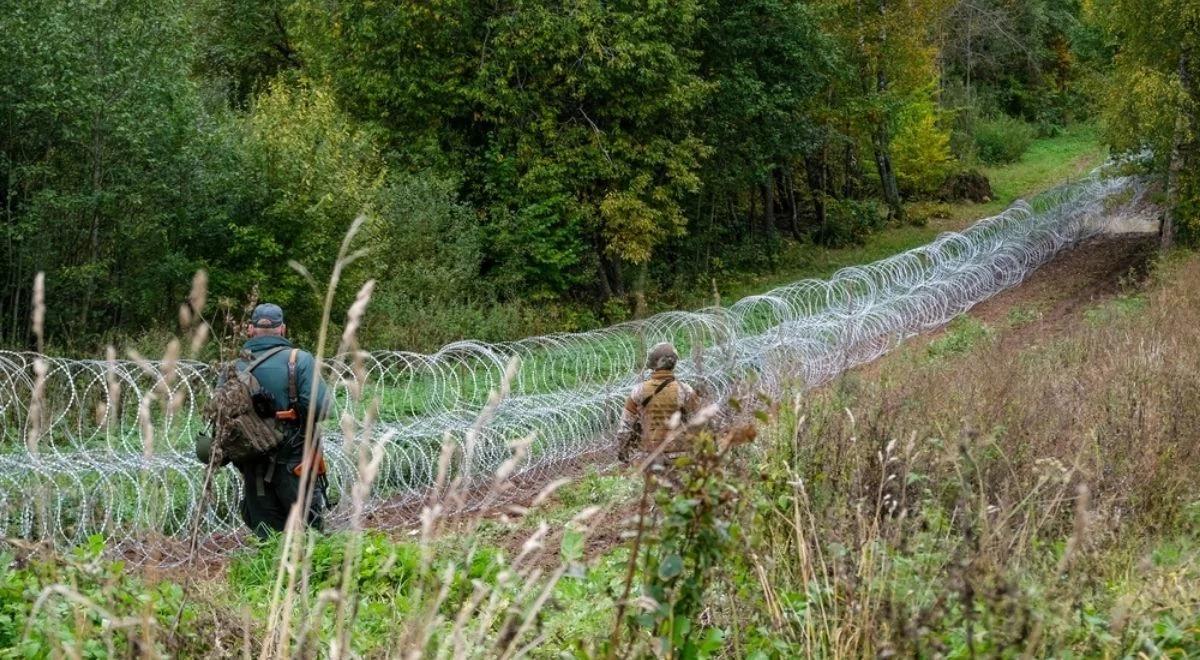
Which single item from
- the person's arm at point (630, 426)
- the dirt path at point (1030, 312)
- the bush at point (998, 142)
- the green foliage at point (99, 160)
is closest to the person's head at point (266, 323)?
the dirt path at point (1030, 312)

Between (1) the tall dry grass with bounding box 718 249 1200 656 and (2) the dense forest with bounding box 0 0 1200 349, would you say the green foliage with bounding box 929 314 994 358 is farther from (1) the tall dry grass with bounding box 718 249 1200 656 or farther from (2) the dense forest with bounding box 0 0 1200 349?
(2) the dense forest with bounding box 0 0 1200 349

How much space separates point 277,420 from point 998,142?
44.8 m

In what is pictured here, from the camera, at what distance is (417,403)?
468 inches

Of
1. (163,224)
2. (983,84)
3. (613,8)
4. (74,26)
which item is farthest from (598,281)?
(983,84)

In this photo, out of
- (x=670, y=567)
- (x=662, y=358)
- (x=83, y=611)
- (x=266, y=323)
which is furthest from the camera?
(x=662, y=358)

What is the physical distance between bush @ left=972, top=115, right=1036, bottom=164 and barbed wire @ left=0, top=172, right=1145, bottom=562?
27.4 metres

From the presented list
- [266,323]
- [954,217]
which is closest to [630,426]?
[266,323]

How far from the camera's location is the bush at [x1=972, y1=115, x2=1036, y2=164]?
46447 millimetres

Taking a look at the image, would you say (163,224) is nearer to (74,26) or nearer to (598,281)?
(74,26)

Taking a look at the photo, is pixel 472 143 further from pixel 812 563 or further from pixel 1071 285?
pixel 812 563

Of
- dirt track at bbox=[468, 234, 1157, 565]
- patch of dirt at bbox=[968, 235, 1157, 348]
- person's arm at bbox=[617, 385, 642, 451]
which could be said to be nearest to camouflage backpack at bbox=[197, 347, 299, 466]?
person's arm at bbox=[617, 385, 642, 451]

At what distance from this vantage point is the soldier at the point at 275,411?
21.2 feet

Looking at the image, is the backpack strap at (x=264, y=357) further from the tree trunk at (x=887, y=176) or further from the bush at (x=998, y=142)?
the bush at (x=998, y=142)

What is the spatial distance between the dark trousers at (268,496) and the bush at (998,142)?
43333 mm
